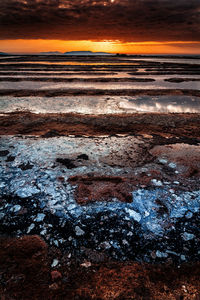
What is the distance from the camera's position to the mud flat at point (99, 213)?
1786 millimetres

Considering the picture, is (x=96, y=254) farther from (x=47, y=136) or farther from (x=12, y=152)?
(x=47, y=136)

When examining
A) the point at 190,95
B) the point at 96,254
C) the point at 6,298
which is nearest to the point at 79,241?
the point at 96,254

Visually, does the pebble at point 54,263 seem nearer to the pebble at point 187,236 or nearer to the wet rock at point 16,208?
the wet rock at point 16,208

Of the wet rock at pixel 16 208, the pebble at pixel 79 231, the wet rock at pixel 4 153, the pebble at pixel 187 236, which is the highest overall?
the wet rock at pixel 4 153

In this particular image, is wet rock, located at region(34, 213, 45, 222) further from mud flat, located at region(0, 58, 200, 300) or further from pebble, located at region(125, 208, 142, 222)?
pebble, located at region(125, 208, 142, 222)

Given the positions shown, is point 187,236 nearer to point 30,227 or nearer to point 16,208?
point 30,227

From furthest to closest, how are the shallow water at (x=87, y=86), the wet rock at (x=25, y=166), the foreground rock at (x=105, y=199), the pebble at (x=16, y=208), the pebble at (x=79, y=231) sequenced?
the shallow water at (x=87, y=86), the wet rock at (x=25, y=166), the pebble at (x=16, y=208), the pebble at (x=79, y=231), the foreground rock at (x=105, y=199)

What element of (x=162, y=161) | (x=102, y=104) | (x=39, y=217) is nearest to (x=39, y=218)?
(x=39, y=217)

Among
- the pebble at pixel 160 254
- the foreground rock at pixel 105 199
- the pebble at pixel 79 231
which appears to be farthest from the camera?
the pebble at pixel 79 231

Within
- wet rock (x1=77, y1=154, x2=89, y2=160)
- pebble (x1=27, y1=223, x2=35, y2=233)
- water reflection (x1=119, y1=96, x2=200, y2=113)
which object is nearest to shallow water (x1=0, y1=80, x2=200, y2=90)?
water reflection (x1=119, y1=96, x2=200, y2=113)

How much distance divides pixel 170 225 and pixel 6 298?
72.3 inches

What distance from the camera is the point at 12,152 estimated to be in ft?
12.8

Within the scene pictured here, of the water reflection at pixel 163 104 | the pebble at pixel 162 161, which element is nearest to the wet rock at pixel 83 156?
the pebble at pixel 162 161

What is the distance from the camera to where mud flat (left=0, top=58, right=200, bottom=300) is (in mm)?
1786
